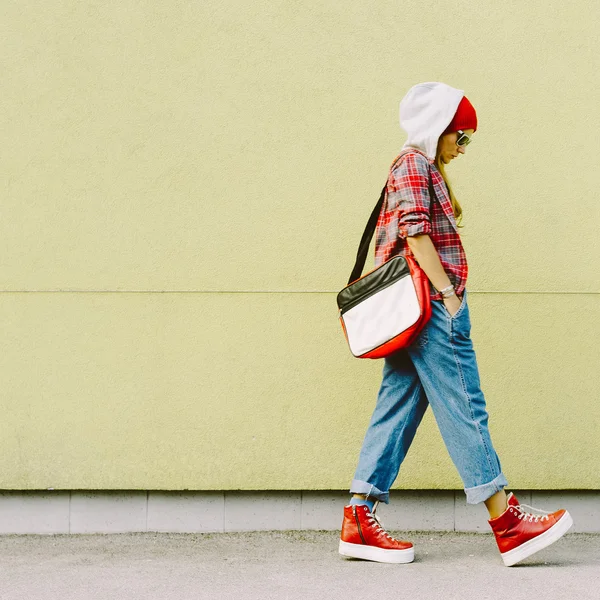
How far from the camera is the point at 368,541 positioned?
129 inches

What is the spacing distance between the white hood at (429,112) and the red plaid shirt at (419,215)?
0.04 metres

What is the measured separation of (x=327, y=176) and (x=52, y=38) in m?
1.33

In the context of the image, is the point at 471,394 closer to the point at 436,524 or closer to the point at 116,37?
the point at 436,524

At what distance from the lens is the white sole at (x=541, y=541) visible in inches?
122

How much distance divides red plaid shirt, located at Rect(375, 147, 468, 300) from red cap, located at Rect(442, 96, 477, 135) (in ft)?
0.51

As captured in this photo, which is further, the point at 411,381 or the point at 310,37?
the point at 310,37

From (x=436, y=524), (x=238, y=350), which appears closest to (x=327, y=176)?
(x=238, y=350)

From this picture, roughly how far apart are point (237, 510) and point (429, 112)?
73.7 inches

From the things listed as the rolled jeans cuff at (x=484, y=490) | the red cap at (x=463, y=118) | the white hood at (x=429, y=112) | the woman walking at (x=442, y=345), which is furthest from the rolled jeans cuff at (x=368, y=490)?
the red cap at (x=463, y=118)

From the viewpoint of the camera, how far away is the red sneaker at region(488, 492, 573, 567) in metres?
3.12

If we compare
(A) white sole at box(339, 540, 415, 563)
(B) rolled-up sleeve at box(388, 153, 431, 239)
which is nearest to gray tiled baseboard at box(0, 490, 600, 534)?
(A) white sole at box(339, 540, 415, 563)

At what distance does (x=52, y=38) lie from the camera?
3797 mm

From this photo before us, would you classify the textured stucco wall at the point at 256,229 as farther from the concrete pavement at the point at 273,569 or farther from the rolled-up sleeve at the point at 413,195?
the rolled-up sleeve at the point at 413,195

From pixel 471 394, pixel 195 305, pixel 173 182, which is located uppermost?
pixel 173 182
